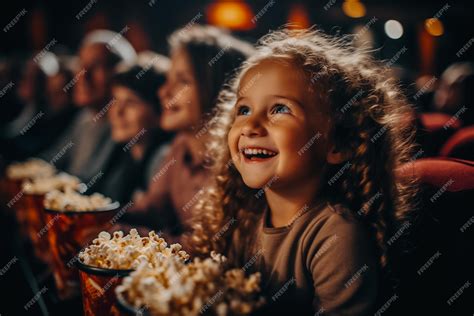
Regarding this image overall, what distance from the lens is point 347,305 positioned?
3.16 feet

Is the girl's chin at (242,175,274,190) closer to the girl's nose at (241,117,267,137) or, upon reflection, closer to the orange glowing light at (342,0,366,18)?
the girl's nose at (241,117,267,137)

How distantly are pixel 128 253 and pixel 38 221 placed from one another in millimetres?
978

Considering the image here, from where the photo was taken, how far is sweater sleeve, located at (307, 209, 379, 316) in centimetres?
96

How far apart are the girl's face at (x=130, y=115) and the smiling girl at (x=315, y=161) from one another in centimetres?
147

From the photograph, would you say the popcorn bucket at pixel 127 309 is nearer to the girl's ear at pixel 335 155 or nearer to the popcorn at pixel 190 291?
the popcorn at pixel 190 291

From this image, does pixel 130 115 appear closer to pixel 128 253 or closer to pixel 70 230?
pixel 70 230

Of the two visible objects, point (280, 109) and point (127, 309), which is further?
point (280, 109)

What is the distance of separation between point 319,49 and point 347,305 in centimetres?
64

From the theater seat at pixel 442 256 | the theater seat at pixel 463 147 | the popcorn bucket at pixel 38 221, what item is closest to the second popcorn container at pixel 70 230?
the popcorn bucket at pixel 38 221

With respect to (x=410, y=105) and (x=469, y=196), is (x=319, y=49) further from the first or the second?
(x=469, y=196)

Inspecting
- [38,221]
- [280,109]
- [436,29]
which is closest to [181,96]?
[38,221]

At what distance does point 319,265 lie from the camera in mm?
1033

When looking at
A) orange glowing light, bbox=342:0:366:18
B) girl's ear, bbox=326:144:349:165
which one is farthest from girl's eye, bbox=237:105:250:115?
orange glowing light, bbox=342:0:366:18

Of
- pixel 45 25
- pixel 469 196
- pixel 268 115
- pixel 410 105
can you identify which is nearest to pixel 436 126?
pixel 410 105
